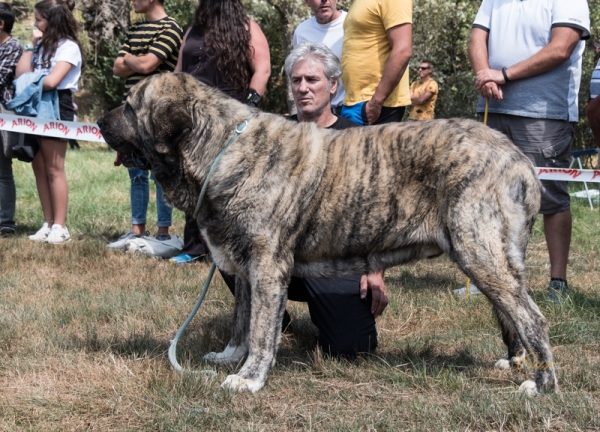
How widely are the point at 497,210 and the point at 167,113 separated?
5.41 feet

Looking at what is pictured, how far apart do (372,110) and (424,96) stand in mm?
10026

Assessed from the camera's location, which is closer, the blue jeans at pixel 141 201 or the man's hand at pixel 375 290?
the man's hand at pixel 375 290

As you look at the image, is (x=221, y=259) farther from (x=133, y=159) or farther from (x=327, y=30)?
(x=327, y=30)

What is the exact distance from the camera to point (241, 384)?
3490 millimetres

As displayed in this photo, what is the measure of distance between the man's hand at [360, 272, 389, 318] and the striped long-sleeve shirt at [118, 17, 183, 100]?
334 centimetres


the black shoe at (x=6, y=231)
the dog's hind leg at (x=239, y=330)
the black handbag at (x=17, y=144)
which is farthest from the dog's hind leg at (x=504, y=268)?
Result: the black shoe at (x=6, y=231)

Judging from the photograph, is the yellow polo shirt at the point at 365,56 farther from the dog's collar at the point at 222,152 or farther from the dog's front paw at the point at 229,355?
the dog's front paw at the point at 229,355

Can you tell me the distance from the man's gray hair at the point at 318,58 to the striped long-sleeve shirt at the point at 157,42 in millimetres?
Result: 2463

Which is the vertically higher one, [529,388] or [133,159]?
[133,159]

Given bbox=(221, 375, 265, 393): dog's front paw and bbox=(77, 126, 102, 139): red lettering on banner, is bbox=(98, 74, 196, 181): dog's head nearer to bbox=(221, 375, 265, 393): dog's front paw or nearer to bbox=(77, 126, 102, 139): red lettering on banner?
bbox=(221, 375, 265, 393): dog's front paw

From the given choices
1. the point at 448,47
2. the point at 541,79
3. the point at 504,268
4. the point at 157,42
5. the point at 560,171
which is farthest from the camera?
the point at 448,47

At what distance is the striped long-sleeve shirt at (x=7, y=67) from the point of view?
24.4ft

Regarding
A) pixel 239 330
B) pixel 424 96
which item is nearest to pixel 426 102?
pixel 424 96

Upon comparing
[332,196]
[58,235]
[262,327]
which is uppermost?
[332,196]
